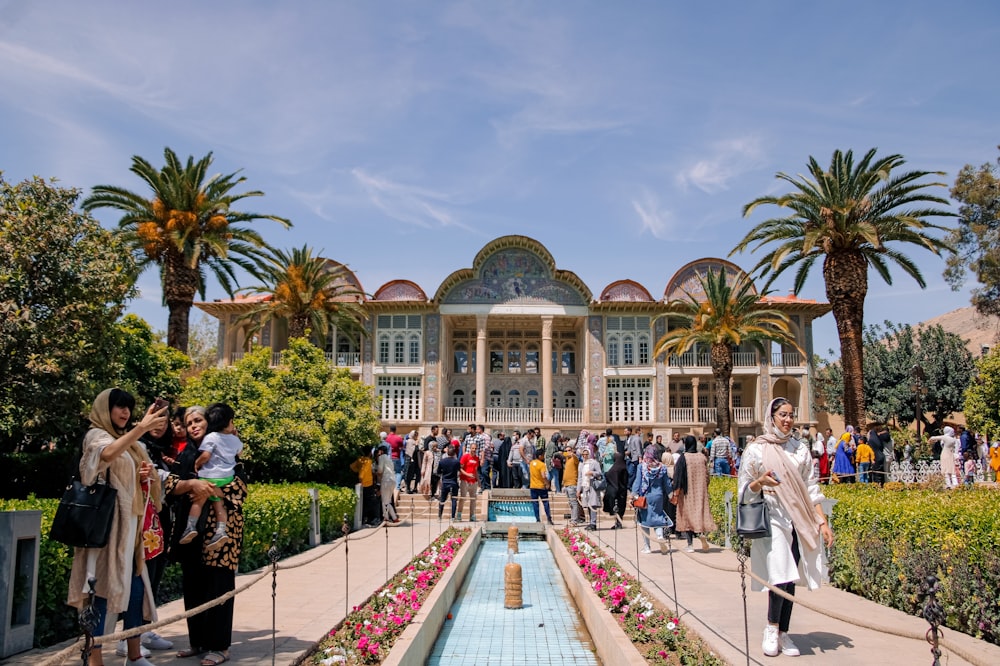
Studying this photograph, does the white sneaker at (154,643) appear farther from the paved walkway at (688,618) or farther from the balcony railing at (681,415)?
the balcony railing at (681,415)

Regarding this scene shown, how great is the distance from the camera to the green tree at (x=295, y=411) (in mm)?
14258

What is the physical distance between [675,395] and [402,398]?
526 inches

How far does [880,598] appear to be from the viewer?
7.83 metres

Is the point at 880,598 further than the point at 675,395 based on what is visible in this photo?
No

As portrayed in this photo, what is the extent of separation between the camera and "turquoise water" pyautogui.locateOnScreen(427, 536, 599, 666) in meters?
7.07

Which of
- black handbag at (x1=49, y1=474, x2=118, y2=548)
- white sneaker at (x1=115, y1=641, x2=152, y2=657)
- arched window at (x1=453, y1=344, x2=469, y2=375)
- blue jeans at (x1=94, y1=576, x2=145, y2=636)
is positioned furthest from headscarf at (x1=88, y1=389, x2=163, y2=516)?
arched window at (x1=453, y1=344, x2=469, y2=375)

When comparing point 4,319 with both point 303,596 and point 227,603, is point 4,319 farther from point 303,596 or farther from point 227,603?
point 227,603

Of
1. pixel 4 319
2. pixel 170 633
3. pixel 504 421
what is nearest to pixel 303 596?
pixel 170 633

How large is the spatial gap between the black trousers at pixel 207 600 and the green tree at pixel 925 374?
3656 cm

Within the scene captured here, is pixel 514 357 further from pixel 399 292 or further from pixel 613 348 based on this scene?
pixel 399 292

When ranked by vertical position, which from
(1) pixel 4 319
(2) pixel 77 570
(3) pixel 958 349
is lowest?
(2) pixel 77 570

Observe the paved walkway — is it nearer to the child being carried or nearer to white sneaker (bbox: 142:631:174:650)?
white sneaker (bbox: 142:631:174:650)

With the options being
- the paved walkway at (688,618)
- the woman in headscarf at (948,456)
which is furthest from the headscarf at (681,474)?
the woman in headscarf at (948,456)

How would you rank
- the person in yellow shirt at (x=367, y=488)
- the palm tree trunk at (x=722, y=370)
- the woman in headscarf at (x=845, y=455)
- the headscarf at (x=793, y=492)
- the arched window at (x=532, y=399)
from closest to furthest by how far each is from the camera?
1. the headscarf at (x=793, y=492)
2. the person in yellow shirt at (x=367, y=488)
3. the woman in headscarf at (x=845, y=455)
4. the palm tree trunk at (x=722, y=370)
5. the arched window at (x=532, y=399)
